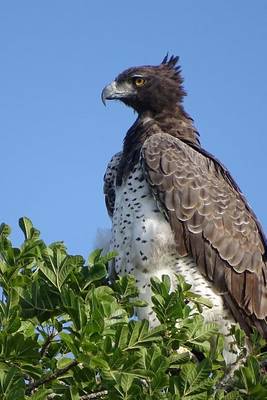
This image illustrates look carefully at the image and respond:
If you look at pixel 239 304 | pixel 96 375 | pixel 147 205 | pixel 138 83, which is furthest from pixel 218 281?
pixel 96 375

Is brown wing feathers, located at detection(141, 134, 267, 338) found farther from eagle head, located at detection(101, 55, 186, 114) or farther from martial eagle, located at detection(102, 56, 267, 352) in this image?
eagle head, located at detection(101, 55, 186, 114)

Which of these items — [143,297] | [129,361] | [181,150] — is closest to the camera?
[129,361]

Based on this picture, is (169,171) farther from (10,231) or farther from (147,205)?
(10,231)

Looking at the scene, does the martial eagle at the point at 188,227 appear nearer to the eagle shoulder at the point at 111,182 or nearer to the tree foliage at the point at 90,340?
the eagle shoulder at the point at 111,182

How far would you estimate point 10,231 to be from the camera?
24.2ft

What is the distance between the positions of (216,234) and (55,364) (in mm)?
3800

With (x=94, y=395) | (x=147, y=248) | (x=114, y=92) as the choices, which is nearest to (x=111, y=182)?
(x=114, y=92)

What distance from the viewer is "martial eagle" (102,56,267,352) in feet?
31.5

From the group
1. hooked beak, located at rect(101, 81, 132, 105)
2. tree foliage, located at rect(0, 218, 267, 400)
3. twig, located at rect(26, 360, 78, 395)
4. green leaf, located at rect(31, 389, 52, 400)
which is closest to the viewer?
green leaf, located at rect(31, 389, 52, 400)

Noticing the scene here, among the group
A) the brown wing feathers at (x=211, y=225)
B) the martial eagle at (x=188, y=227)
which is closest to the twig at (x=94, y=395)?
the martial eagle at (x=188, y=227)

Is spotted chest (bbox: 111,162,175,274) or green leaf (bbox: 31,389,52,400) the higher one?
spotted chest (bbox: 111,162,175,274)

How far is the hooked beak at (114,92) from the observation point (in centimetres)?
1090

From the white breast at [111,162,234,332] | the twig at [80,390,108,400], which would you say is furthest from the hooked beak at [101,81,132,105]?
the twig at [80,390,108,400]

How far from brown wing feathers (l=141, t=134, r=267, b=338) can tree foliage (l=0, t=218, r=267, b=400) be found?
238 cm
